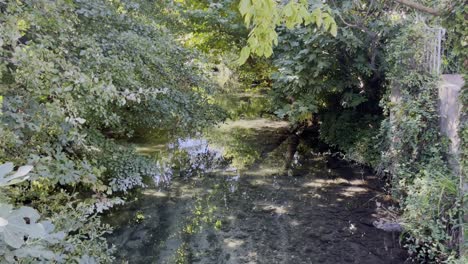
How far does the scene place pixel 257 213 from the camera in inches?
225

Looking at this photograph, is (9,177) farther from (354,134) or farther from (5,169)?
(354,134)

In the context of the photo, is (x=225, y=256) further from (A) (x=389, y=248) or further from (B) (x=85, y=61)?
(B) (x=85, y=61)

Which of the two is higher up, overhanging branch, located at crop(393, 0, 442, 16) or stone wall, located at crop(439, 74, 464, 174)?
overhanging branch, located at crop(393, 0, 442, 16)

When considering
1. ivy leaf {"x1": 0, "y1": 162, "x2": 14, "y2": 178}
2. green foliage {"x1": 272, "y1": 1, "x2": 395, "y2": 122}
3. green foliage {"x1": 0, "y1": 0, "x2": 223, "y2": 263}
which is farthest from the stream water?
ivy leaf {"x1": 0, "y1": 162, "x2": 14, "y2": 178}

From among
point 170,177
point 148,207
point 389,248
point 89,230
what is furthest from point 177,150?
point 89,230

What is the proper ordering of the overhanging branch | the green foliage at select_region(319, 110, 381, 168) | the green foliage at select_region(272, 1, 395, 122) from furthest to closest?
1. the green foliage at select_region(319, 110, 381, 168)
2. the green foliage at select_region(272, 1, 395, 122)
3. the overhanging branch

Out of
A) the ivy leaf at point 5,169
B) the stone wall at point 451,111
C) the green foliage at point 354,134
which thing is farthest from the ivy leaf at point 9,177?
the green foliage at point 354,134

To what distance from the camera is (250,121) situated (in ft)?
38.9

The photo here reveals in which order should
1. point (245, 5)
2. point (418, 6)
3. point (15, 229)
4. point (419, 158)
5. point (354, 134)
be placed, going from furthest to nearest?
point (354, 134) → point (419, 158) → point (418, 6) → point (245, 5) → point (15, 229)

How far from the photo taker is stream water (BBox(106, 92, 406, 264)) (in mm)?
4629

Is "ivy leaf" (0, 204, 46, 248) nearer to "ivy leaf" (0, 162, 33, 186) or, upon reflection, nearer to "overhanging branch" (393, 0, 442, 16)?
"ivy leaf" (0, 162, 33, 186)

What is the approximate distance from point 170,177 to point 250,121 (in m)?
5.04

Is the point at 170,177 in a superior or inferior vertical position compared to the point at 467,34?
inferior

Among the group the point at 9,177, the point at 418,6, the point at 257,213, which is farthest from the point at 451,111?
the point at 9,177
